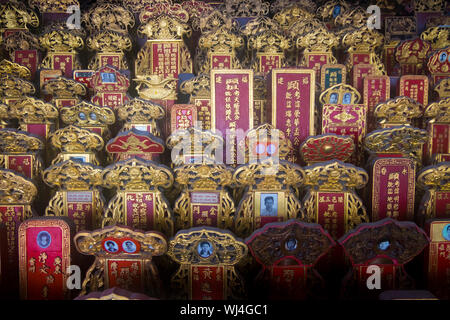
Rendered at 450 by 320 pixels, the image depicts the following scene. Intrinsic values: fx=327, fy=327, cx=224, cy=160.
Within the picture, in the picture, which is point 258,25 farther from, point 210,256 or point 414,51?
point 210,256

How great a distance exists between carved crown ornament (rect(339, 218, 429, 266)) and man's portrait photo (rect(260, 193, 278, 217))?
1.99 feet

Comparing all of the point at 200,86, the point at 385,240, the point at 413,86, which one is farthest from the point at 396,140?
the point at 200,86

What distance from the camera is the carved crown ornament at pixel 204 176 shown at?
2.68m

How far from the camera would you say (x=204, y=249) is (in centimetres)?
241

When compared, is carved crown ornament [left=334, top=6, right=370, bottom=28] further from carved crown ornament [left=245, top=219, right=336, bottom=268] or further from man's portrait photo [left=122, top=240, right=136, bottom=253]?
man's portrait photo [left=122, top=240, right=136, bottom=253]

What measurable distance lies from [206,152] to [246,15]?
332 centimetres

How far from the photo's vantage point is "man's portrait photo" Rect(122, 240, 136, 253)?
2369mm

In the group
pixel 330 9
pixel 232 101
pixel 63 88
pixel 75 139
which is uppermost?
pixel 330 9

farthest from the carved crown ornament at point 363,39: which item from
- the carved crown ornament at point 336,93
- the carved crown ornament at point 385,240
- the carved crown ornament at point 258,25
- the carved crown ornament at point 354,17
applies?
the carved crown ornament at point 385,240

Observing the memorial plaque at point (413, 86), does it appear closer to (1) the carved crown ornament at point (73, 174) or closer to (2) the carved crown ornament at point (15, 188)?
(1) the carved crown ornament at point (73, 174)

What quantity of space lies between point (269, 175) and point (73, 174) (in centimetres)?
166

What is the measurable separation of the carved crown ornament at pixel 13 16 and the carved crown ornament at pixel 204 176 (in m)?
4.03

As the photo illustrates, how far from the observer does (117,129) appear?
3727mm

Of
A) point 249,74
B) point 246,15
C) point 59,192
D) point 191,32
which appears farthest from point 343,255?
point 246,15
